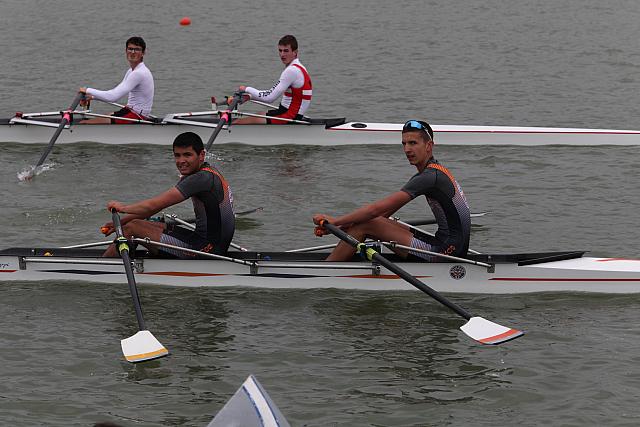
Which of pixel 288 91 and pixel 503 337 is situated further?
pixel 288 91

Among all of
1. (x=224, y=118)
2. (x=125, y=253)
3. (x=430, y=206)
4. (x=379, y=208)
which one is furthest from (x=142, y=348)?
(x=224, y=118)

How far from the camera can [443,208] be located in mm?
11469

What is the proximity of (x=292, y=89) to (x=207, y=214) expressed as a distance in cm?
787

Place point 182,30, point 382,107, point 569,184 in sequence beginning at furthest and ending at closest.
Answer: point 182,30 → point 382,107 → point 569,184

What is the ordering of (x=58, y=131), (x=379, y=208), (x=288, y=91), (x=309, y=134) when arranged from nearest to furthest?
(x=379, y=208), (x=58, y=131), (x=288, y=91), (x=309, y=134)

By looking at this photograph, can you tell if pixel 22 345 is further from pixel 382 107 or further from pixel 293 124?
pixel 382 107

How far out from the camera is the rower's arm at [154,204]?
37.7 feet

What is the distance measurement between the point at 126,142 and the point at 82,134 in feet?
2.78

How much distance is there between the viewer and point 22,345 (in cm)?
1112

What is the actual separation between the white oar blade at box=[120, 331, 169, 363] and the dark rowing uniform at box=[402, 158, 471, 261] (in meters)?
3.03

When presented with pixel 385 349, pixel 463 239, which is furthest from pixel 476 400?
pixel 463 239

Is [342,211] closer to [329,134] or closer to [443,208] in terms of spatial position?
[329,134]

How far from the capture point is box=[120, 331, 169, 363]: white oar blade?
10.3m

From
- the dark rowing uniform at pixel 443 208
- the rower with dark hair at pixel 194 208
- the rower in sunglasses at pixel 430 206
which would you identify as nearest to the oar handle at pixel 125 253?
the rower with dark hair at pixel 194 208
